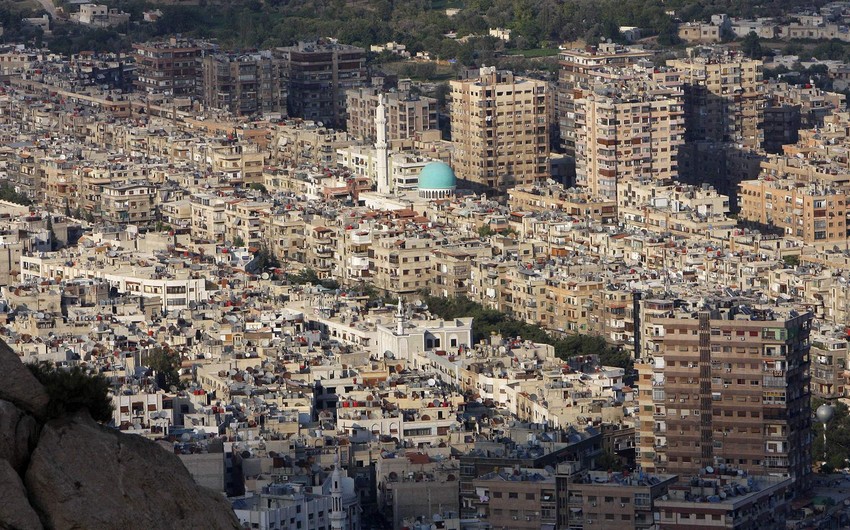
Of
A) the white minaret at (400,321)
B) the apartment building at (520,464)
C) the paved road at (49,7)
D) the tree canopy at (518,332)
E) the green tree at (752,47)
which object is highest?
the apartment building at (520,464)

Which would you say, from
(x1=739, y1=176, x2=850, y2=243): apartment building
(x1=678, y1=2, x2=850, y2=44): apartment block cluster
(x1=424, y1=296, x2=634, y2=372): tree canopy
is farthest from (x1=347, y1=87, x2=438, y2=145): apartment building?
(x1=678, y1=2, x2=850, y2=44): apartment block cluster

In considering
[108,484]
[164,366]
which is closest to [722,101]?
[164,366]

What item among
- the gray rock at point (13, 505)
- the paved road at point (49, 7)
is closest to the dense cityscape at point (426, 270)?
the gray rock at point (13, 505)

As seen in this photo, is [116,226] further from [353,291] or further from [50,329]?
[50,329]

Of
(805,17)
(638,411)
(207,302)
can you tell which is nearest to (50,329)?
(207,302)

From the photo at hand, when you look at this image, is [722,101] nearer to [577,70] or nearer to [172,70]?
[577,70]

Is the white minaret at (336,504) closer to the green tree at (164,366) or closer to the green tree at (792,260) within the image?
the green tree at (164,366)
